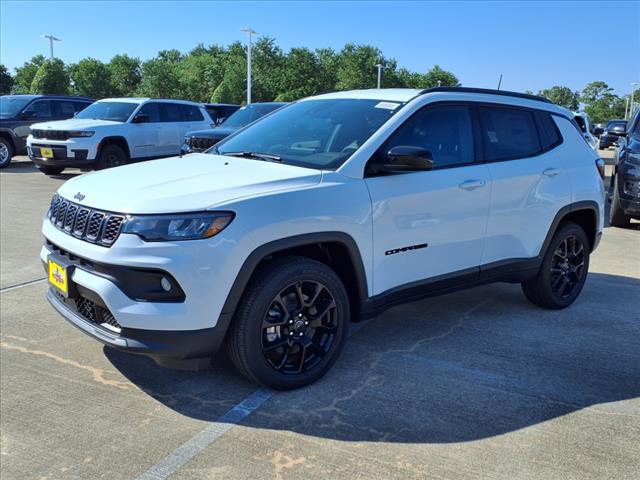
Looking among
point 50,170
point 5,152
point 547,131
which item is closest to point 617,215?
point 547,131

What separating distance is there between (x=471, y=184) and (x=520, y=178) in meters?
0.61

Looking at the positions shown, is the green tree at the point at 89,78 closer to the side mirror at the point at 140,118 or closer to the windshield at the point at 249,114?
the side mirror at the point at 140,118

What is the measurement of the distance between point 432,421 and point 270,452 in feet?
2.99

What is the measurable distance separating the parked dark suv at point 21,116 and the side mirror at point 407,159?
45.4 feet

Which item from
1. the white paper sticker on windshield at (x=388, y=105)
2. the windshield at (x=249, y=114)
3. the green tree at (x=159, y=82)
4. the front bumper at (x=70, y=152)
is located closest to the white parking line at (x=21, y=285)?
the white paper sticker on windshield at (x=388, y=105)

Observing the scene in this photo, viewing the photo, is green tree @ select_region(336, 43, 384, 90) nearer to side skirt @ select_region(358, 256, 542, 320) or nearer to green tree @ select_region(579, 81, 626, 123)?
green tree @ select_region(579, 81, 626, 123)

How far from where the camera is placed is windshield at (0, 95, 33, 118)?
1493cm

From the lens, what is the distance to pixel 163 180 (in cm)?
350

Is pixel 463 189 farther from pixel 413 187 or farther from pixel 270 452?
pixel 270 452

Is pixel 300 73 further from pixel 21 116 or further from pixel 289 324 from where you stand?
pixel 289 324

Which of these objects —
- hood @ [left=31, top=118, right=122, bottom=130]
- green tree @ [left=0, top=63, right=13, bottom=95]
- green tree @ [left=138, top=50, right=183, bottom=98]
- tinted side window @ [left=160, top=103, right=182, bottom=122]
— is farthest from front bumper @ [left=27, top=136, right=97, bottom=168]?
green tree @ [left=0, top=63, right=13, bottom=95]

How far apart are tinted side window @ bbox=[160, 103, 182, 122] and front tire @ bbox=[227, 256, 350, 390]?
11616 mm

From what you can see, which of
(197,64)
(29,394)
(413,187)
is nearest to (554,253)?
(413,187)

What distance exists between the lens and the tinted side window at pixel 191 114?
1467cm
